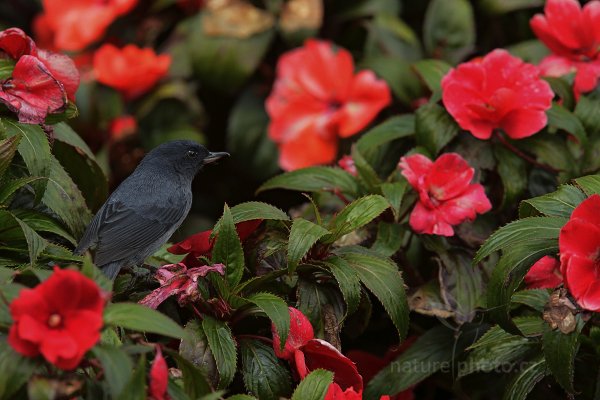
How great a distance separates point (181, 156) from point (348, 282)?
2.63ft

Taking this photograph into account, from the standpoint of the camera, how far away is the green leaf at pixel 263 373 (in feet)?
6.72

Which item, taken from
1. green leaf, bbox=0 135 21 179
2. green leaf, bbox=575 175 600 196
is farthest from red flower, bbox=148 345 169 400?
green leaf, bbox=575 175 600 196

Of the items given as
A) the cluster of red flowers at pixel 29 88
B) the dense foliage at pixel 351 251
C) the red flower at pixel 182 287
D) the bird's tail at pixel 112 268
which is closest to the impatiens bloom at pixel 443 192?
the dense foliage at pixel 351 251

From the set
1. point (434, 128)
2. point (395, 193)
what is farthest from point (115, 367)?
point (434, 128)

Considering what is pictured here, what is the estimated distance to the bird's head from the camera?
2643mm

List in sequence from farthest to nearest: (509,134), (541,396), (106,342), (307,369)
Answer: (509,134) → (541,396) → (307,369) → (106,342)

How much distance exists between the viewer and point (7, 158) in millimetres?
2035

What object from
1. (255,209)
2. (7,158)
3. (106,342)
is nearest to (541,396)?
(255,209)

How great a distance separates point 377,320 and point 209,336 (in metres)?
0.79

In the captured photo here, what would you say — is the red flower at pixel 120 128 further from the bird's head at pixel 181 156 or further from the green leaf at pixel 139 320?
the green leaf at pixel 139 320

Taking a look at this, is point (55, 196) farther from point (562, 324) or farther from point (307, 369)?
point (562, 324)

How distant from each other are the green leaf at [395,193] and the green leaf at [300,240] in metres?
0.34

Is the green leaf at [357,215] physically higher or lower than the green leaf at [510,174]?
higher

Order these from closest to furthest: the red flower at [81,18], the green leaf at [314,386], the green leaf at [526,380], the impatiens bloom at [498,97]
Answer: the green leaf at [314,386] → the green leaf at [526,380] → the impatiens bloom at [498,97] → the red flower at [81,18]
